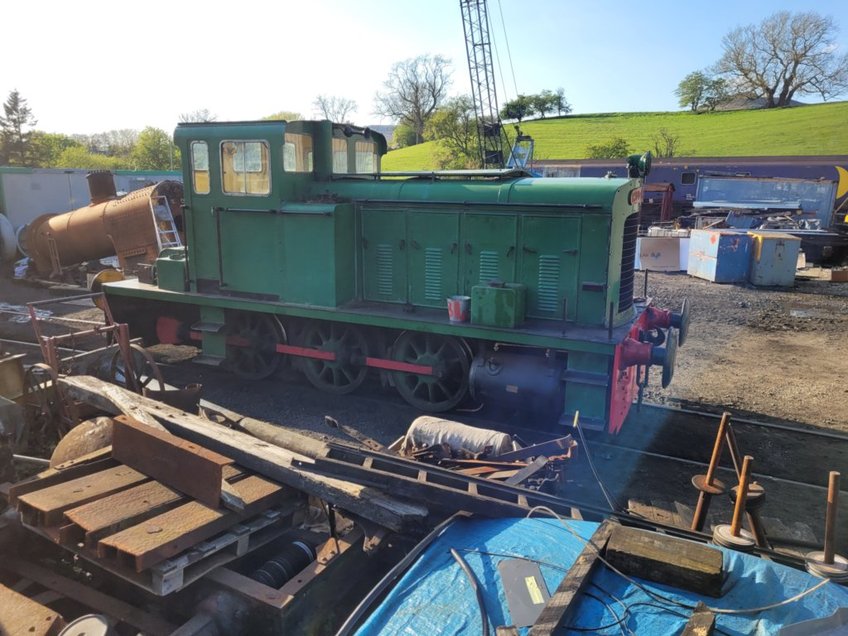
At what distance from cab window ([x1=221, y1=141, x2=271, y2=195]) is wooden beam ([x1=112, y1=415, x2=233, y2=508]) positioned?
4406mm

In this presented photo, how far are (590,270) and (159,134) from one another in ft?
251

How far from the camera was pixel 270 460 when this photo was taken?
4.94 meters

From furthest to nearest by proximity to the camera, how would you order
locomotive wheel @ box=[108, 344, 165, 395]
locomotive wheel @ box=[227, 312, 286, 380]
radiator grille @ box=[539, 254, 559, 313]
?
locomotive wheel @ box=[227, 312, 286, 380], radiator grille @ box=[539, 254, 559, 313], locomotive wheel @ box=[108, 344, 165, 395]

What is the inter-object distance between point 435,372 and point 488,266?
1.53 metres

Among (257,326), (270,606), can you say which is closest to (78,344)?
(257,326)

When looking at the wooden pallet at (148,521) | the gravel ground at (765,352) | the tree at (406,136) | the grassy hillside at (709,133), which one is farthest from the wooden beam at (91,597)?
the tree at (406,136)

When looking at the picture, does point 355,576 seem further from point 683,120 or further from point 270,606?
point 683,120

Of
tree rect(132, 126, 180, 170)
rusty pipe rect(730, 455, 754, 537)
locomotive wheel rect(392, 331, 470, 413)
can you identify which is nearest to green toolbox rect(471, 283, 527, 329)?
locomotive wheel rect(392, 331, 470, 413)

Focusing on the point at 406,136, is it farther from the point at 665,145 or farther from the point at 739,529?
the point at 739,529

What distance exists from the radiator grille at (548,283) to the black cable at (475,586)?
14.0ft

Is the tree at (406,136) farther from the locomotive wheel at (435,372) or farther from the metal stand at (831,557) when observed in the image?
the metal stand at (831,557)

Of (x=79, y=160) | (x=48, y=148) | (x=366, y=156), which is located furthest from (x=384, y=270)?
Result: (x=79, y=160)

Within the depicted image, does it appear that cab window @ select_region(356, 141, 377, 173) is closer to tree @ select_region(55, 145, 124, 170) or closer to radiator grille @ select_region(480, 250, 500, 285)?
radiator grille @ select_region(480, 250, 500, 285)

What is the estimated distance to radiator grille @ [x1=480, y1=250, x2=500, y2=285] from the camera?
25.6 feet
